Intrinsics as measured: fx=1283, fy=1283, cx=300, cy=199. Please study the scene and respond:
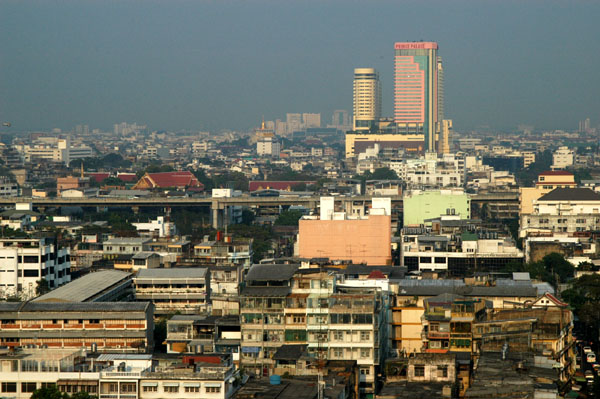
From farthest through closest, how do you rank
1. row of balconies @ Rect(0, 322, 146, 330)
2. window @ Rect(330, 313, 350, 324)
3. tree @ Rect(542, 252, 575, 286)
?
tree @ Rect(542, 252, 575, 286) → row of balconies @ Rect(0, 322, 146, 330) → window @ Rect(330, 313, 350, 324)

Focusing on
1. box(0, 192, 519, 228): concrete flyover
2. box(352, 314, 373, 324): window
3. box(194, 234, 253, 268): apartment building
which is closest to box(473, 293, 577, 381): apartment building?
box(352, 314, 373, 324): window

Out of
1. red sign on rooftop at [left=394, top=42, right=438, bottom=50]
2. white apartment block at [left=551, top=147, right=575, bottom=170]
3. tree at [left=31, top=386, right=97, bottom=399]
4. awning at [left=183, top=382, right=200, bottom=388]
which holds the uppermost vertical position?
red sign on rooftop at [left=394, top=42, right=438, bottom=50]

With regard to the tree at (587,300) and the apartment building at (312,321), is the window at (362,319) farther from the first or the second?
the tree at (587,300)

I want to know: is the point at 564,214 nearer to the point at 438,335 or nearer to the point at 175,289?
the point at 175,289

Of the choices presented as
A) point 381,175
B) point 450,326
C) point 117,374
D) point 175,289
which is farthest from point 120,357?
point 381,175

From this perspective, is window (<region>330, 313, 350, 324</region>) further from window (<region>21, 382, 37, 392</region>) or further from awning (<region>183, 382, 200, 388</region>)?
window (<region>21, 382, 37, 392</region>)

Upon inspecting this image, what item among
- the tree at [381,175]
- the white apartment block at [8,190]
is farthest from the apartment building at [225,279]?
the tree at [381,175]

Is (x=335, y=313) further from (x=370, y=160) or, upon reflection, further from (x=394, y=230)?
(x=370, y=160)

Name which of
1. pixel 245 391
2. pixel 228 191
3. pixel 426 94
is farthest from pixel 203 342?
pixel 426 94
